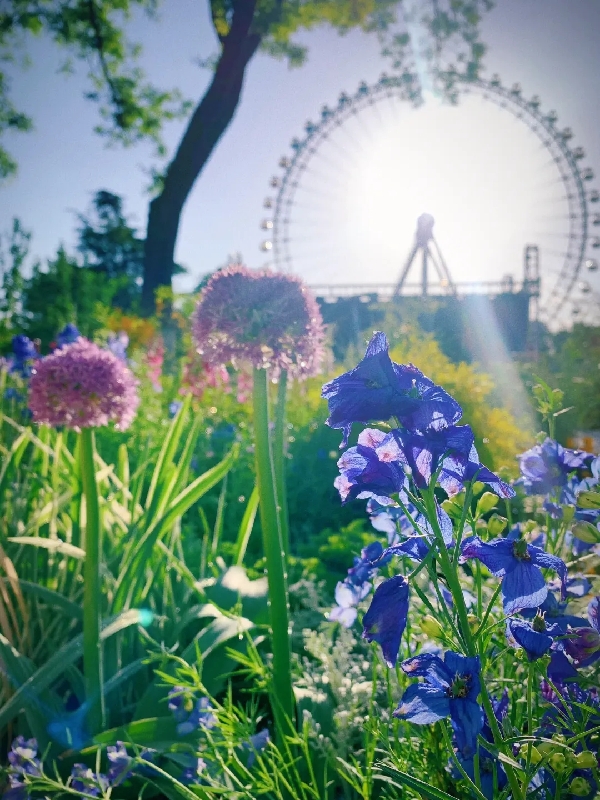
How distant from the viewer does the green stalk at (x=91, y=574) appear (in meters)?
1.14

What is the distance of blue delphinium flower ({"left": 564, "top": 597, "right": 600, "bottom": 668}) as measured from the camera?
0.66 meters

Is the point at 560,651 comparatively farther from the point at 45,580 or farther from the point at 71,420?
the point at 45,580

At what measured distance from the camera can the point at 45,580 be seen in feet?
5.32

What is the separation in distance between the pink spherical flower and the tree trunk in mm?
7802

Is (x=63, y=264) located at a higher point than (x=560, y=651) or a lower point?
higher

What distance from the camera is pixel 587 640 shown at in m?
0.67

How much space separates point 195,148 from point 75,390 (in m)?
8.42

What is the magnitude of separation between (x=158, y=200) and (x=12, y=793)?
8831 millimetres

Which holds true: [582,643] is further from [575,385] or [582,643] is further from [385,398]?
[575,385]

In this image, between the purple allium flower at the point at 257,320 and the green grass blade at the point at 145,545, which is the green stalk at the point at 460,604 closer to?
the purple allium flower at the point at 257,320

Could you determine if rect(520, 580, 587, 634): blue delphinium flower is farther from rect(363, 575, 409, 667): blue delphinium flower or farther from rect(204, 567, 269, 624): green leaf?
rect(204, 567, 269, 624): green leaf

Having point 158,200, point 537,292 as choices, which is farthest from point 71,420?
point 537,292

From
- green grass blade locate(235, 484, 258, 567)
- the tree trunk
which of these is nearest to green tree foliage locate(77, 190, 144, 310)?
the tree trunk

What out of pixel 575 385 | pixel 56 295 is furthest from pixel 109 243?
pixel 575 385
